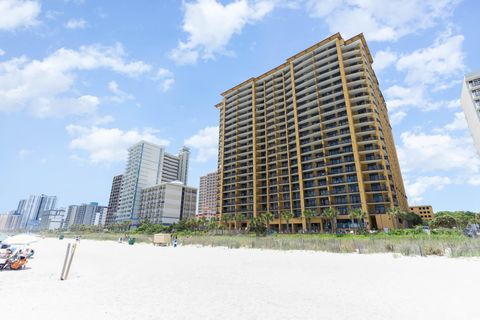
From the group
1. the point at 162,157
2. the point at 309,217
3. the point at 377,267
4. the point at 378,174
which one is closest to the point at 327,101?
the point at 378,174

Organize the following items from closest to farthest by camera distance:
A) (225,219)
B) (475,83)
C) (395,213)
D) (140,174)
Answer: (395,213) → (475,83) → (225,219) → (140,174)

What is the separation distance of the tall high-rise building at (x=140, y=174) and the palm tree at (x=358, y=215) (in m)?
105

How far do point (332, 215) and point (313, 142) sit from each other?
70.8ft

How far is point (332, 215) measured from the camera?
54719 millimetres

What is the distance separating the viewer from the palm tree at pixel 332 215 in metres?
55.0

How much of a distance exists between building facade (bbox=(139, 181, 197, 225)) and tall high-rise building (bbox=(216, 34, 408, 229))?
40895mm

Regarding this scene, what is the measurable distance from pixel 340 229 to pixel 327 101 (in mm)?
35679

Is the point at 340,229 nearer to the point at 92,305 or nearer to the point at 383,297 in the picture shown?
the point at 383,297

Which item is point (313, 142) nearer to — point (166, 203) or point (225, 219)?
point (225, 219)

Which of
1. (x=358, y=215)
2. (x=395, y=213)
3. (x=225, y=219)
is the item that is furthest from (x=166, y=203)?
(x=395, y=213)

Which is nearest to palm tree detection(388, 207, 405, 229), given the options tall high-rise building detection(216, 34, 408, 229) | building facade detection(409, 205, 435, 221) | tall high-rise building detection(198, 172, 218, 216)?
tall high-rise building detection(216, 34, 408, 229)

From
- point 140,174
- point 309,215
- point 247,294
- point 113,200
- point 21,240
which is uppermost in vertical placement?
point 140,174

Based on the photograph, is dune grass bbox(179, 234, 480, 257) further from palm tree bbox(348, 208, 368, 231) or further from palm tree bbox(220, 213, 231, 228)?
palm tree bbox(220, 213, 231, 228)

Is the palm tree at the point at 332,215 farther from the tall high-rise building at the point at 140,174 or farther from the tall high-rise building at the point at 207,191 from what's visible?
the tall high-rise building at the point at 207,191
